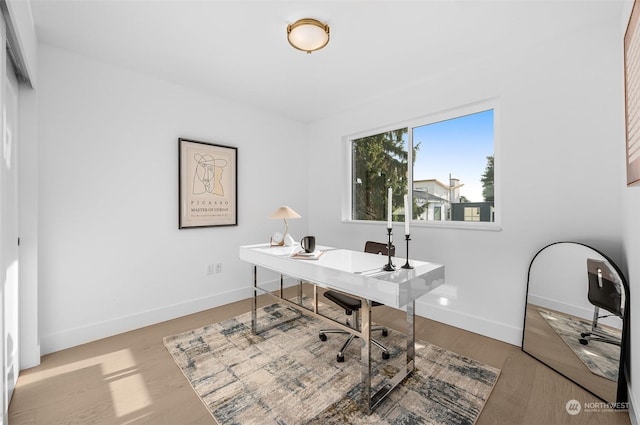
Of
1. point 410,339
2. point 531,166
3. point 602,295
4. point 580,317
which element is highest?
point 531,166

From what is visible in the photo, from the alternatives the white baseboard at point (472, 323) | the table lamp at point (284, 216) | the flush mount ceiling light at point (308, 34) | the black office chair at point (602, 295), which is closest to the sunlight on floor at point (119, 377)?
Answer: the table lamp at point (284, 216)

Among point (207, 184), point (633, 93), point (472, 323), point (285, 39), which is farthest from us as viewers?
point (207, 184)

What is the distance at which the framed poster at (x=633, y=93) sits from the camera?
4.60 feet

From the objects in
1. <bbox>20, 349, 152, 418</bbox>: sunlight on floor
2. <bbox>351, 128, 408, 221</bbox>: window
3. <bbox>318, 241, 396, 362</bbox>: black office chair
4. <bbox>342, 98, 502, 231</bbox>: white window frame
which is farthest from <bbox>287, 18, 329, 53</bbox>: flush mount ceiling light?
<bbox>20, 349, 152, 418</bbox>: sunlight on floor

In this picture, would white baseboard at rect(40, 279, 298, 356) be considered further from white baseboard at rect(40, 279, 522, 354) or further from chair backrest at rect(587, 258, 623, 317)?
chair backrest at rect(587, 258, 623, 317)

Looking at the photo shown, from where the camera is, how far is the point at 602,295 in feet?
6.27

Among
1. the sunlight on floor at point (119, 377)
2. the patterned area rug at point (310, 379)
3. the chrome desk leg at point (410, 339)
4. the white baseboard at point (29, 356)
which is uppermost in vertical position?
the chrome desk leg at point (410, 339)

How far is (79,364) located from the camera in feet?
7.27

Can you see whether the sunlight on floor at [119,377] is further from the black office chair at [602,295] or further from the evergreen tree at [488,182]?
the evergreen tree at [488,182]

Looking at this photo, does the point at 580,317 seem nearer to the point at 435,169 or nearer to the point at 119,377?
the point at 435,169

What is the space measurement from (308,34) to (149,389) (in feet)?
9.23

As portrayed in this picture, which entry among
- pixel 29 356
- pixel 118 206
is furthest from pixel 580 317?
pixel 29 356

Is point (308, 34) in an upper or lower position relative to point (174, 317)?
upper

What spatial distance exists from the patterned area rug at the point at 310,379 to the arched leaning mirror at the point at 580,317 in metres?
0.50
